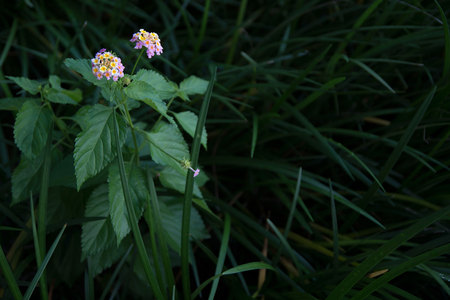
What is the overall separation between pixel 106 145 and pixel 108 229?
0.84 ft

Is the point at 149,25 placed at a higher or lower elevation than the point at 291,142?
higher

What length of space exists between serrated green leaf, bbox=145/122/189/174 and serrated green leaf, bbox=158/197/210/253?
0.24m

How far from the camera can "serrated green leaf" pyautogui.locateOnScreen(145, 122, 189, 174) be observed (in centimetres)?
90

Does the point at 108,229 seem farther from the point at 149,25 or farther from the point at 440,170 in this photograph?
the point at 149,25

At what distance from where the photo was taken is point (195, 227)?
115 cm

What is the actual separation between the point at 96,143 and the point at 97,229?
0.26 meters

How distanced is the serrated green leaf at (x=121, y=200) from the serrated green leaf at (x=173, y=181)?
0.10 meters

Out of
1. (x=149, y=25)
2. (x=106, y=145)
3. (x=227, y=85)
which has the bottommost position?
(x=106, y=145)

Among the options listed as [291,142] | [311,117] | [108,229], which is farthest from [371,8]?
[108,229]

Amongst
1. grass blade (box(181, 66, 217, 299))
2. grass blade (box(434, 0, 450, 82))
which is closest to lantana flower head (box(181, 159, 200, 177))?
grass blade (box(181, 66, 217, 299))

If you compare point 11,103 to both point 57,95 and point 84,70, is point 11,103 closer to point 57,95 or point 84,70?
point 57,95

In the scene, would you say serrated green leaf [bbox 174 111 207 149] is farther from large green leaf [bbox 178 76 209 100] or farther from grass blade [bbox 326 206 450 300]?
grass blade [bbox 326 206 450 300]

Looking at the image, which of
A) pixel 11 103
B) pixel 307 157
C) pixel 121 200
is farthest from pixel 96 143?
pixel 307 157

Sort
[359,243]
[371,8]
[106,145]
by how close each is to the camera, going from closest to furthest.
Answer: [106,145], [359,243], [371,8]
